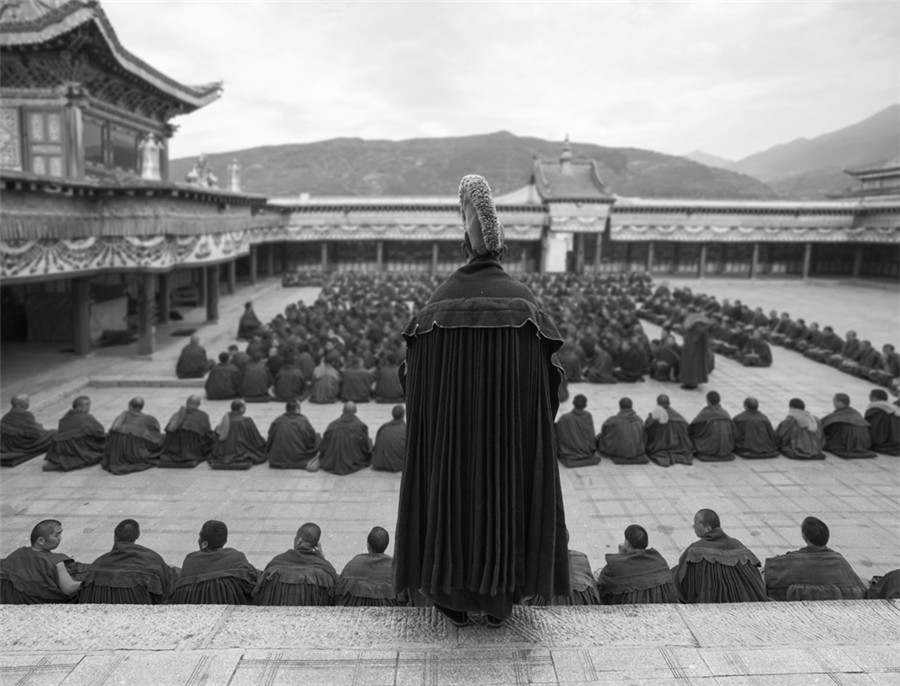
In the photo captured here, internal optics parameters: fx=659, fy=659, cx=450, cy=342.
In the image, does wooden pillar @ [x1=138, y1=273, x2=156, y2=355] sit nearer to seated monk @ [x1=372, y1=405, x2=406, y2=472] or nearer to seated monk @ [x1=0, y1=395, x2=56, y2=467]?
seated monk @ [x1=0, y1=395, x2=56, y2=467]

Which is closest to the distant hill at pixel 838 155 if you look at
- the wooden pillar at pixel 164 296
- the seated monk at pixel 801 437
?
the wooden pillar at pixel 164 296

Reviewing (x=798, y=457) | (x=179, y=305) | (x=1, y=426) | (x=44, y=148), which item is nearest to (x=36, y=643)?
(x=1, y=426)

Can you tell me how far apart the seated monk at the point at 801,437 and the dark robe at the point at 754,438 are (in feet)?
0.59

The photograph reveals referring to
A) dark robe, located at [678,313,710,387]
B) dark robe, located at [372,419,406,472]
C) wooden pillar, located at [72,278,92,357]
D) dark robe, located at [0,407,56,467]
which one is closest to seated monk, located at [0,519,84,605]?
dark robe, located at [372,419,406,472]

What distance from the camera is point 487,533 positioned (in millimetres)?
2879

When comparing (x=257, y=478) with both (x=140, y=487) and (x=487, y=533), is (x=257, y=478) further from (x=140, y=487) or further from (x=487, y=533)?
(x=487, y=533)

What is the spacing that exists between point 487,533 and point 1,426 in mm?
8695

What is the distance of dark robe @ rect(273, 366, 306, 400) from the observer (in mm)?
12406

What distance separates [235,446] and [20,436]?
2.94 meters

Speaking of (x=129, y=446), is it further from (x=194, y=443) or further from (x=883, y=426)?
(x=883, y=426)

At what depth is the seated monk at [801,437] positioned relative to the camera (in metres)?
9.12

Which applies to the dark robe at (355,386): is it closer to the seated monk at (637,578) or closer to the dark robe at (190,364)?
the dark robe at (190,364)

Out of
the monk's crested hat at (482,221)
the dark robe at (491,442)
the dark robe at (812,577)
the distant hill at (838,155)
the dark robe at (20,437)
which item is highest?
the distant hill at (838,155)

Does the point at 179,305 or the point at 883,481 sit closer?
the point at 883,481
